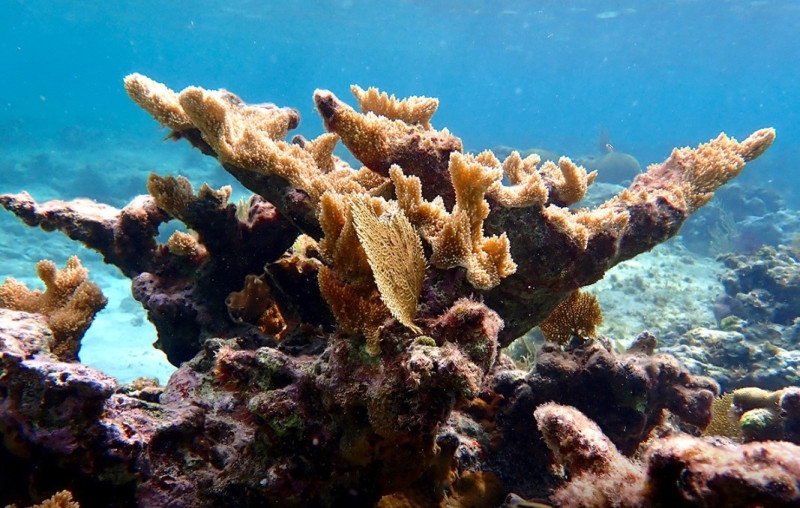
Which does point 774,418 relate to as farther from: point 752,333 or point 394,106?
point 752,333

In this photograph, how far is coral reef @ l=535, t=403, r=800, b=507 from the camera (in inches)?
57.1

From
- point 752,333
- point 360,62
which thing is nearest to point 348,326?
point 752,333

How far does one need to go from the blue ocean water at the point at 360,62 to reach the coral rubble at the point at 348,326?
19.2 m

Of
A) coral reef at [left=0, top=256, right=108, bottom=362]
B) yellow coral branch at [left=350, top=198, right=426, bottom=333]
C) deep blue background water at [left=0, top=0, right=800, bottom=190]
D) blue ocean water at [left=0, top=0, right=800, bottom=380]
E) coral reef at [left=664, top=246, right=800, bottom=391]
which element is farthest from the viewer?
deep blue background water at [left=0, top=0, right=800, bottom=190]

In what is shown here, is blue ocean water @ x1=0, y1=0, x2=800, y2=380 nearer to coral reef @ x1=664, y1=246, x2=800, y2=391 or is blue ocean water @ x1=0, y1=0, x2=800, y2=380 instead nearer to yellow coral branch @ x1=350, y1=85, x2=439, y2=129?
yellow coral branch @ x1=350, y1=85, x2=439, y2=129

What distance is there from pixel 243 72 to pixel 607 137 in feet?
435

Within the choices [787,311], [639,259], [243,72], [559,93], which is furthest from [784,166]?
[243,72]

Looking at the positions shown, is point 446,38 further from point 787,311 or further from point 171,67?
point 171,67

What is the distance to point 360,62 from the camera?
10494 centimetres

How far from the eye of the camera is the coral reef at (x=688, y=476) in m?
1.45

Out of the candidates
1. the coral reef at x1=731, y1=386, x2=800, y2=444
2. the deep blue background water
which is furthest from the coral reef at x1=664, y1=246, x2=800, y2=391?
the deep blue background water

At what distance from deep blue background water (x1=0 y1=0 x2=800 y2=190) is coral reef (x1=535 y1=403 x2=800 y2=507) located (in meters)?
30.5

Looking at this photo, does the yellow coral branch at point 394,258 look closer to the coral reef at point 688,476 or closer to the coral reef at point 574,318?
the coral reef at point 688,476

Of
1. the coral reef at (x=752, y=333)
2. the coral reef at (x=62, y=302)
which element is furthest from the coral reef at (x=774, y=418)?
the coral reef at (x=62, y=302)
